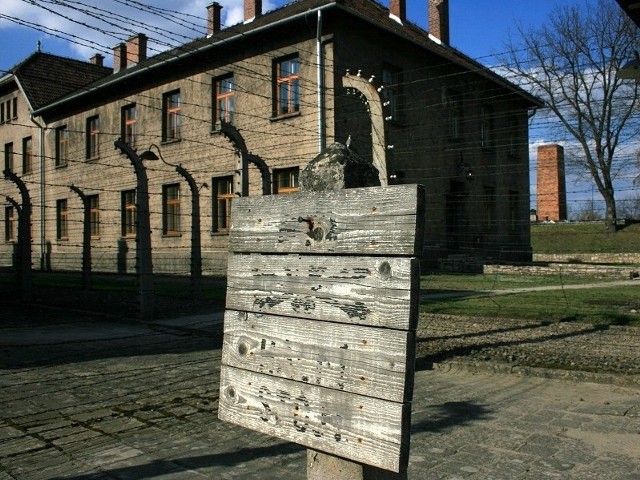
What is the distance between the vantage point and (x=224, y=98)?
23.3 m

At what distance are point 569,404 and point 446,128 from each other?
20.4m

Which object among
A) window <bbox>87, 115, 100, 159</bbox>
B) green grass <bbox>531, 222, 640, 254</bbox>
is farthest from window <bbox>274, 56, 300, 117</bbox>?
green grass <bbox>531, 222, 640, 254</bbox>

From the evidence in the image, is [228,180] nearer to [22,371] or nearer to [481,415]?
[22,371]

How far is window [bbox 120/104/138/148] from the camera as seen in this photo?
1089 inches

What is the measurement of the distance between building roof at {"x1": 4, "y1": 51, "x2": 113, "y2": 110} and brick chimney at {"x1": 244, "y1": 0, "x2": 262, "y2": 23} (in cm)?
1123

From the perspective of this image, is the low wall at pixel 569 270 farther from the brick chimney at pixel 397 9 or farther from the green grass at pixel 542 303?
the brick chimney at pixel 397 9

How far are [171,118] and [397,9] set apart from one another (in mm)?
9987

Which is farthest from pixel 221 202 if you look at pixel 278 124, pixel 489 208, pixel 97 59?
pixel 97 59

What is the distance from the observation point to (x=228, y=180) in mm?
23344

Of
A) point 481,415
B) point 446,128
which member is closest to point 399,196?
point 481,415

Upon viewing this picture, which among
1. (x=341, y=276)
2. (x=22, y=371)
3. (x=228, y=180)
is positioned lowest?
(x=22, y=371)

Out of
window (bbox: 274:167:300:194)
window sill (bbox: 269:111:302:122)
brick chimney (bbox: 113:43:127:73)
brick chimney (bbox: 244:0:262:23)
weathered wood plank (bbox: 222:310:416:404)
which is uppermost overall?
brick chimney (bbox: 113:43:127:73)

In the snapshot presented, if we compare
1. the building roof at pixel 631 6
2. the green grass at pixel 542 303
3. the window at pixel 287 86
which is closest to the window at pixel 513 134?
the green grass at pixel 542 303

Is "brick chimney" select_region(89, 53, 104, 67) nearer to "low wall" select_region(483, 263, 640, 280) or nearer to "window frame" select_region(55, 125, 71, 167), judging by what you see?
"window frame" select_region(55, 125, 71, 167)
